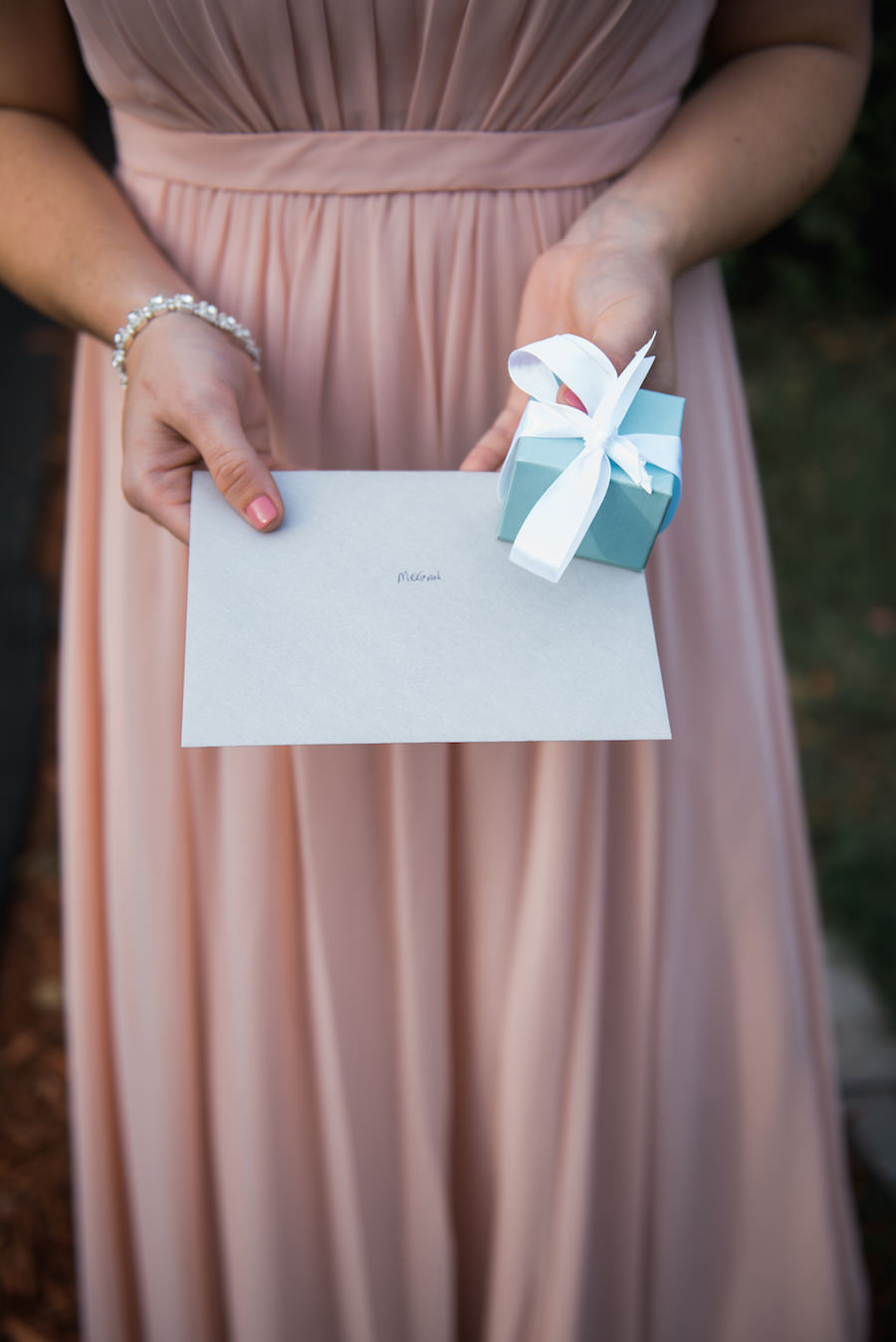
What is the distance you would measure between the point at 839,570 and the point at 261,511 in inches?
103

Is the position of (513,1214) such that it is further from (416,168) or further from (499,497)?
(416,168)

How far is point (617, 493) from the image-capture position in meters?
0.80

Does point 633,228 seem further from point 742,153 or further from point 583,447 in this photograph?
point 583,447

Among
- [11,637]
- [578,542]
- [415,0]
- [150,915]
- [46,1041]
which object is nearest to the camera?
[578,542]

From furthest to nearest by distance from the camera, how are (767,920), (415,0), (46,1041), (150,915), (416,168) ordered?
(46,1041) < (767,920) < (150,915) < (416,168) < (415,0)

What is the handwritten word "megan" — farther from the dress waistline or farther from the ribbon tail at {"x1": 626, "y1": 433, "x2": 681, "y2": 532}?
the dress waistline

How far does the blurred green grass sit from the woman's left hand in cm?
171

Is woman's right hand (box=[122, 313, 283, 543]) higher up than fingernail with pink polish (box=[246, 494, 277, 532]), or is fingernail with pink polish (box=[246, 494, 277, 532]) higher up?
woman's right hand (box=[122, 313, 283, 543])

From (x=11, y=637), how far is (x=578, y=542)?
8.21 ft

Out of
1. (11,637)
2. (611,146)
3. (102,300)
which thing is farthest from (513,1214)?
(11,637)

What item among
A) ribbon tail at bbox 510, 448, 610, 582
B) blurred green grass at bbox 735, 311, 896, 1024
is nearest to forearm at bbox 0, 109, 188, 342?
ribbon tail at bbox 510, 448, 610, 582

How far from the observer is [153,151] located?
1.04 metres

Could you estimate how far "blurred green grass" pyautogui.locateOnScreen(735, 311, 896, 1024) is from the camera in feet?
7.68

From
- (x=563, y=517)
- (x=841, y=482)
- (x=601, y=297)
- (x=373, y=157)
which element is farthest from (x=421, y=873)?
(x=841, y=482)
